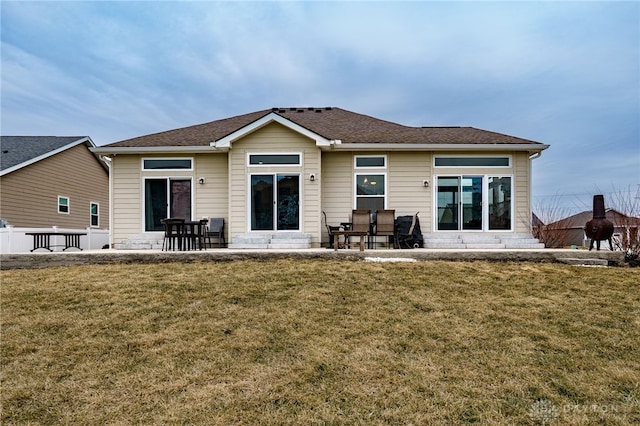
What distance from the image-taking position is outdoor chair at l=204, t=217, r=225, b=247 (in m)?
10.1

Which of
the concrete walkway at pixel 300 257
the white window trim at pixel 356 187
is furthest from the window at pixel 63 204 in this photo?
the white window trim at pixel 356 187

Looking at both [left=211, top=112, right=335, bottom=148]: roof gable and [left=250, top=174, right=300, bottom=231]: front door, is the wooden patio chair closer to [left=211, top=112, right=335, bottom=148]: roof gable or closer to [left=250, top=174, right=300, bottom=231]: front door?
[left=250, top=174, right=300, bottom=231]: front door

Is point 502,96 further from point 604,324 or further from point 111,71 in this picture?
point 111,71

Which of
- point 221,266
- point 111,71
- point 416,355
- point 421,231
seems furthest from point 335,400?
point 111,71

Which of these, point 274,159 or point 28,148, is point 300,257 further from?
point 28,148

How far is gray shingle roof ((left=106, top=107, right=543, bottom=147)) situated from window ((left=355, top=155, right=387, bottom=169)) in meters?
0.49

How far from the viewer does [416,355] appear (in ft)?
11.6

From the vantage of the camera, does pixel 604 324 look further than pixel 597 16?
No

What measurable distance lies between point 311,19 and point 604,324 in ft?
47.8

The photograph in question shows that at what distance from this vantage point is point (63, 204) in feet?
54.0

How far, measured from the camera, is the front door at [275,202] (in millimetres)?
10070

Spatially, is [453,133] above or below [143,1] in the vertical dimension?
below

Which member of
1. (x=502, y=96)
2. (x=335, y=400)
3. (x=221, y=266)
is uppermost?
(x=502, y=96)

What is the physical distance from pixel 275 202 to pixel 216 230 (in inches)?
73.0
